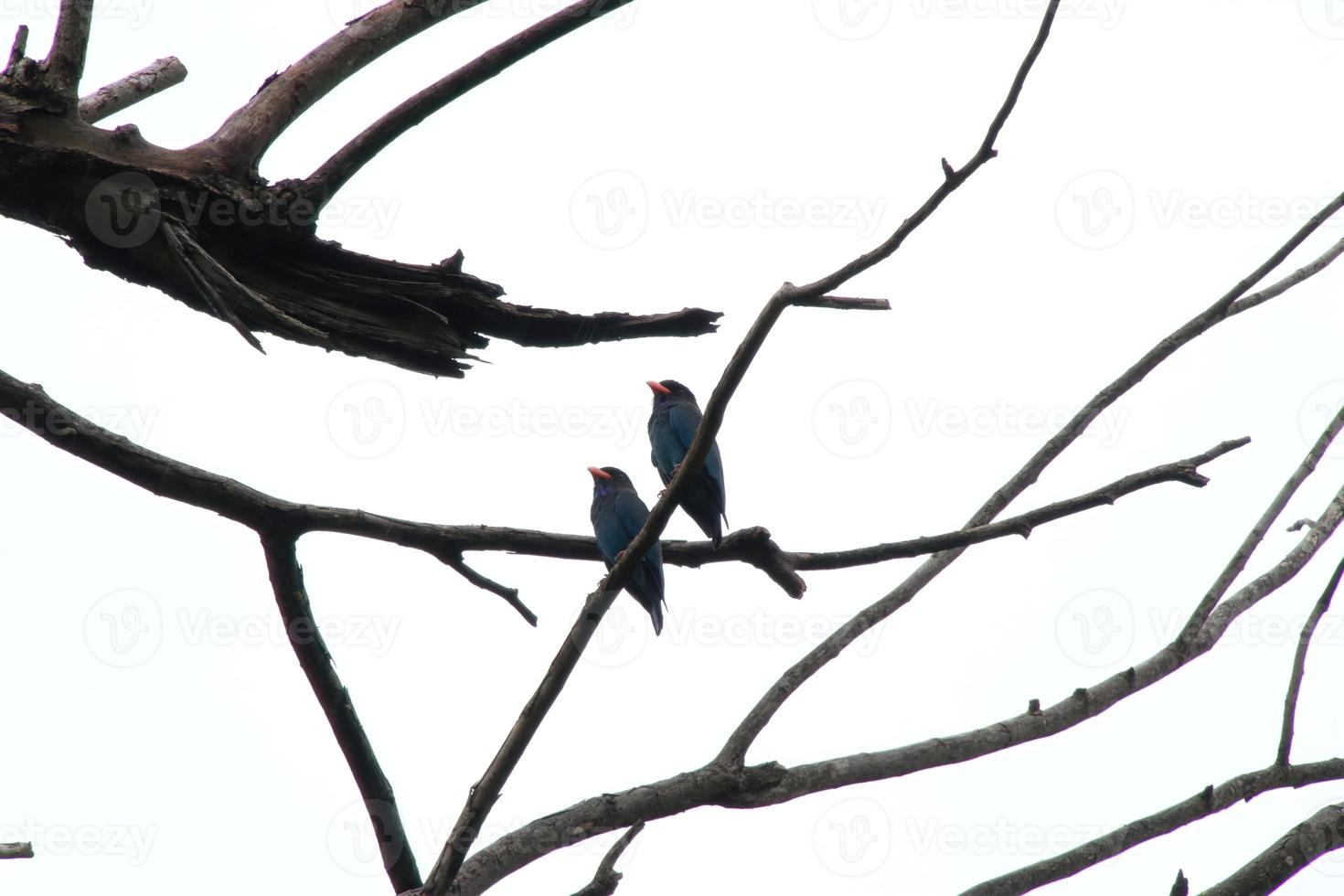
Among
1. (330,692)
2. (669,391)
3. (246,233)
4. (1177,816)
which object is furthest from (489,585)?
(669,391)

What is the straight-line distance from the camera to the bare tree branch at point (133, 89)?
4.01 metres

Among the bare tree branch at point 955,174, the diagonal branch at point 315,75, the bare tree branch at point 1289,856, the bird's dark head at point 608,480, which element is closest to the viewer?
the bare tree branch at point 955,174

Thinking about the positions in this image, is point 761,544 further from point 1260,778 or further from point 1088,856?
point 1260,778

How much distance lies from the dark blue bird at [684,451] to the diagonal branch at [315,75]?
7.23 ft

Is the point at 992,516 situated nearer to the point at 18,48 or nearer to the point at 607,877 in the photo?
the point at 607,877

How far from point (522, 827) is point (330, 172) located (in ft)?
6.19

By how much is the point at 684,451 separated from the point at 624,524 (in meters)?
0.52

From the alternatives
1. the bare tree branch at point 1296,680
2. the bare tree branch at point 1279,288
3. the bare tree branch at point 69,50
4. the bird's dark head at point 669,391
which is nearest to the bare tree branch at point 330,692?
the bare tree branch at point 69,50

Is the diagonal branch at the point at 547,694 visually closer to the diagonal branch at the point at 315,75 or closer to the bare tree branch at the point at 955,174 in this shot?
the bare tree branch at the point at 955,174

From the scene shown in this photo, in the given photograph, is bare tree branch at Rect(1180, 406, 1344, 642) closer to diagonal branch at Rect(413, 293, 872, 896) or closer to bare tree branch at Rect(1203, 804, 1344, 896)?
bare tree branch at Rect(1203, 804, 1344, 896)

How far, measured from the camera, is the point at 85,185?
3.03 m

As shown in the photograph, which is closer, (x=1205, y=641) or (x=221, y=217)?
(x=221, y=217)

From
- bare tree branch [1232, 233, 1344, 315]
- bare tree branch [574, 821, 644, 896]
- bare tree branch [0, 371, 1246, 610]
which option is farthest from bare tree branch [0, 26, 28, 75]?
bare tree branch [1232, 233, 1344, 315]

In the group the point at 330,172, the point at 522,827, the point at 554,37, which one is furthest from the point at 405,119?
the point at 522,827
